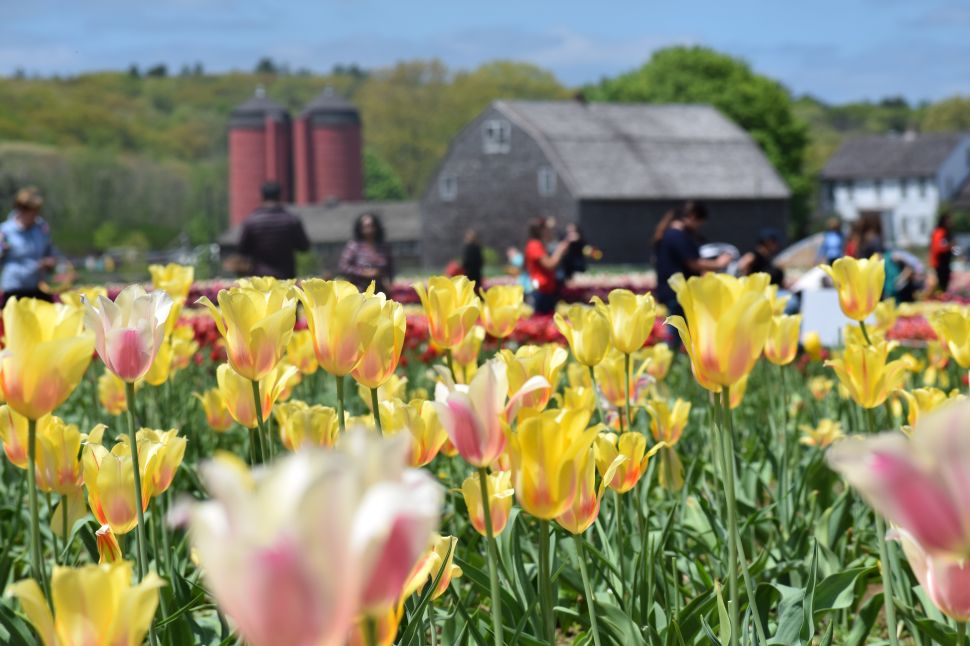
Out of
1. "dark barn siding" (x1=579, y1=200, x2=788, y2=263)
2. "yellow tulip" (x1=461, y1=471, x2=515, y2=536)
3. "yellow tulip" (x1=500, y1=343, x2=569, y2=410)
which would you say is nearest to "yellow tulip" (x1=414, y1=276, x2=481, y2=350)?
"yellow tulip" (x1=500, y1=343, x2=569, y2=410)

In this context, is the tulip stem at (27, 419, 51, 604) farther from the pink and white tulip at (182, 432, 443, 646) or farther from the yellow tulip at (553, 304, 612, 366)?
the yellow tulip at (553, 304, 612, 366)

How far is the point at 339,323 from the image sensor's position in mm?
2129

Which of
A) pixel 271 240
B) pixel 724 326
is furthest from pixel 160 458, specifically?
pixel 271 240

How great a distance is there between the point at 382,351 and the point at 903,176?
297 feet

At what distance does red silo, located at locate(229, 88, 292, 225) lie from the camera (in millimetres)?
80625

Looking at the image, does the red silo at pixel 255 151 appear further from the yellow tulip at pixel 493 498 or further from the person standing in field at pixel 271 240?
the yellow tulip at pixel 493 498

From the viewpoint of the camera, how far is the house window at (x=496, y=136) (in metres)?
52.8

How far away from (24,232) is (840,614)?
6.76 metres

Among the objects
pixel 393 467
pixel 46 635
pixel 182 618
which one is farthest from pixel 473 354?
pixel 393 467

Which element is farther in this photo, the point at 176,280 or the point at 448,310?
the point at 176,280

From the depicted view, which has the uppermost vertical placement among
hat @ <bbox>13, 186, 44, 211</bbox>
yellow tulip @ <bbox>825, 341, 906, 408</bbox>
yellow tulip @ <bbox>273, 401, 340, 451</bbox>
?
hat @ <bbox>13, 186, 44, 211</bbox>

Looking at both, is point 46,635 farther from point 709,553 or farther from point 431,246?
point 431,246

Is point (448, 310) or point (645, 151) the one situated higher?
point (645, 151)

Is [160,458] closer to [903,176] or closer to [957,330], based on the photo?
[957,330]
